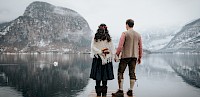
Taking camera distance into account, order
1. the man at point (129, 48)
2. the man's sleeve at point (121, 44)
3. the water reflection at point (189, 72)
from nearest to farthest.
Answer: the man's sleeve at point (121, 44)
the man at point (129, 48)
the water reflection at point (189, 72)

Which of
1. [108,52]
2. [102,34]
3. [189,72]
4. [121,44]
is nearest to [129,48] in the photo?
[121,44]

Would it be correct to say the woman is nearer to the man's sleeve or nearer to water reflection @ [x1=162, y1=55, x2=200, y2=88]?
the man's sleeve

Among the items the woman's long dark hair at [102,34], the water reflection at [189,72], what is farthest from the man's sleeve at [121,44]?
the water reflection at [189,72]

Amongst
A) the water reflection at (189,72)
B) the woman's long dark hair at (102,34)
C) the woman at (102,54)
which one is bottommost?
→ the water reflection at (189,72)

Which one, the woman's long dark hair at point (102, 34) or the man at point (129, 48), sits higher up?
the woman's long dark hair at point (102, 34)

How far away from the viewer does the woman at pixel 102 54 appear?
33.5ft

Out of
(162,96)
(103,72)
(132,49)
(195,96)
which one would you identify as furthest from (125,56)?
(195,96)

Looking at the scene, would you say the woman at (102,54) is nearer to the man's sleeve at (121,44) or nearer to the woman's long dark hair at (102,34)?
the woman's long dark hair at (102,34)

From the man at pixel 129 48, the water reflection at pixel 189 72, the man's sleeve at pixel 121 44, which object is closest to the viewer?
the man's sleeve at pixel 121 44

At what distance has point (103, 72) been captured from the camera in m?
10.3

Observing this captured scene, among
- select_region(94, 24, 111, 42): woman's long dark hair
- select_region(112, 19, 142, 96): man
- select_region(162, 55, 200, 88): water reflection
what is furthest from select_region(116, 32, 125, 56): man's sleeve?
select_region(162, 55, 200, 88): water reflection

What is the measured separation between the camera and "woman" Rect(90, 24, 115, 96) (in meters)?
10.2

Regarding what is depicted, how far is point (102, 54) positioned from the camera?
402 inches

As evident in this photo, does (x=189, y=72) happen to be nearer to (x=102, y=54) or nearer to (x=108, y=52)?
(x=108, y=52)
